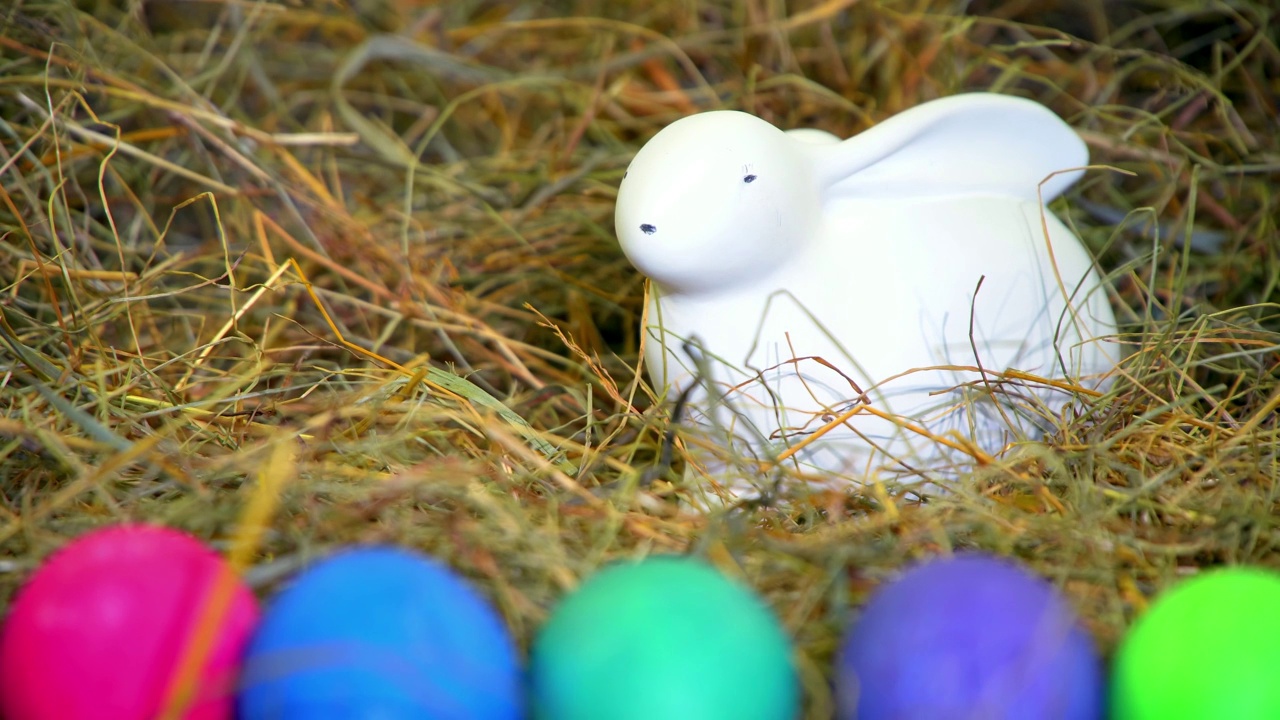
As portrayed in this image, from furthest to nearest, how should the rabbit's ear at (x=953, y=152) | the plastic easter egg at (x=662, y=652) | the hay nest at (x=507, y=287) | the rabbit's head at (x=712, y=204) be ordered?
the rabbit's ear at (x=953, y=152)
the rabbit's head at (x=712, y=204)
the hay nest at (x=507, y=287)
the plastic easter egg at (x=662, y=652)

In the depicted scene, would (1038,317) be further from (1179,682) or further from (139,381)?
(139,381)

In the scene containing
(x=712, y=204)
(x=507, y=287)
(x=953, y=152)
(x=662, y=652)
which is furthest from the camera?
(x=507, y=287)

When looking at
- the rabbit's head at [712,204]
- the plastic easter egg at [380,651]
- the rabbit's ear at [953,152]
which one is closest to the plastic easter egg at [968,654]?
the plastic easter egg at [380,651]

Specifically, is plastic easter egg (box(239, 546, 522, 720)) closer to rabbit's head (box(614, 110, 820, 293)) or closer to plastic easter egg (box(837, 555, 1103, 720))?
plastic easter egg (box(837, 555, 1103, 720))

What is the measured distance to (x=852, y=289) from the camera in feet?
4.58

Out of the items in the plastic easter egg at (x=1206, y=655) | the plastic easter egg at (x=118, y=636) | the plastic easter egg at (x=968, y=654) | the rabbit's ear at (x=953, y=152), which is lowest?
the plastic easter egg at (x=118, y=636)

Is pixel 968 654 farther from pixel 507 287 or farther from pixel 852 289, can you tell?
pixel 507 287

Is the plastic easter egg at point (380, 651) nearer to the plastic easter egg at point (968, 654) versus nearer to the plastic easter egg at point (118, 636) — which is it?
the plastic easter egg at point (118, 636)

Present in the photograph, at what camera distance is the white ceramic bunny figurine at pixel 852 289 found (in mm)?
1338

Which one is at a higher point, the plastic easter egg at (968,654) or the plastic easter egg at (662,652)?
the plastic easter egg at (968,654)

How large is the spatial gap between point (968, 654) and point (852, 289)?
61cm

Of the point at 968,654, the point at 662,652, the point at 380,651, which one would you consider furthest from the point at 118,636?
the point at 968,654

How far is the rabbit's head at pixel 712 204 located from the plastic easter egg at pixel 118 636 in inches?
25.0

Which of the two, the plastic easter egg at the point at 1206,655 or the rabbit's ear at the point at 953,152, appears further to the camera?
the rabbit's ear at the point at 953,152
